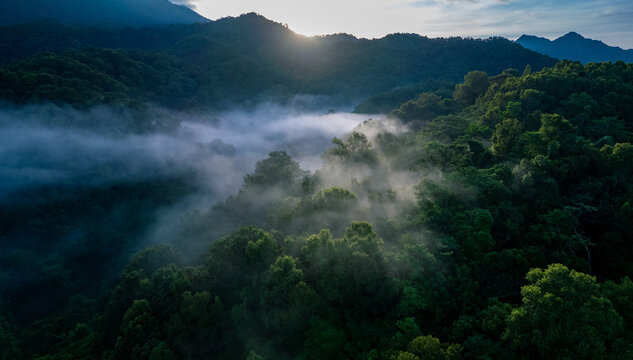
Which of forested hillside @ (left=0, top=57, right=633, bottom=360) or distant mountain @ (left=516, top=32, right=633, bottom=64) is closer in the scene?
forested hillside @ (left=0, top=57, right=633, bottom=360)

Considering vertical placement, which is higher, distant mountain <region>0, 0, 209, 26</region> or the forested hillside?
distant mountain <region>0, 0, 209, 26</region>

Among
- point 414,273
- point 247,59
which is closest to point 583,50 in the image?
point 247,59

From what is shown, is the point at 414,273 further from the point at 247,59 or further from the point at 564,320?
the point at 247,59

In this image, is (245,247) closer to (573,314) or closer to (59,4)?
(573,314)

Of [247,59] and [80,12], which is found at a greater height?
[80,12]

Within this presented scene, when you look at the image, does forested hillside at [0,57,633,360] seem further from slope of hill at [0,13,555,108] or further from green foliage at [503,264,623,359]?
slope of hill at [0,13,555,108]

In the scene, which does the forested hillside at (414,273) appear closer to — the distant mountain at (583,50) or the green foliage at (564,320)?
the green foliage at (564,320)

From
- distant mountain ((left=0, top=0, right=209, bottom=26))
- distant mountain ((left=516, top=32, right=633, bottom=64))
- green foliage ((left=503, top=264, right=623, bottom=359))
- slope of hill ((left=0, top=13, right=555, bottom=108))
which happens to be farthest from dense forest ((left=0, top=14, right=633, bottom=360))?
distant mountain ((left=516, top=32, right=633, bottom=64))
